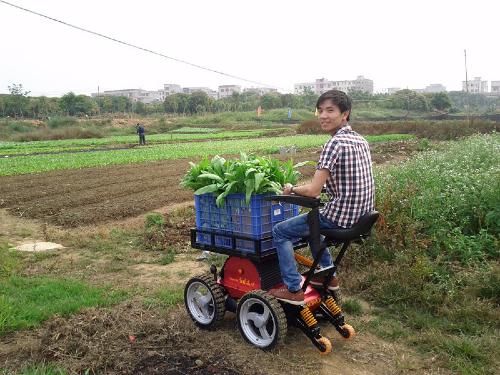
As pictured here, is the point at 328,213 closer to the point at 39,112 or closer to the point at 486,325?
the point at 486,325

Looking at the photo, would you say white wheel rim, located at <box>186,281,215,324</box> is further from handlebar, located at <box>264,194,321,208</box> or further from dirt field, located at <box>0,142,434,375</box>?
handlebar, located at <box>264,194,321,208</box>

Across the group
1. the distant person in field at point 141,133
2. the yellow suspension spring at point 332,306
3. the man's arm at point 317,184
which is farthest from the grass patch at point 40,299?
the distant person in field at point 141,133

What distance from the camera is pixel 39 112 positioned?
74.4 metres

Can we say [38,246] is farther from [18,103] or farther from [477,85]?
[477,85]

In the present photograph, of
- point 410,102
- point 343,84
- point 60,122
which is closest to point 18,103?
point 60,122

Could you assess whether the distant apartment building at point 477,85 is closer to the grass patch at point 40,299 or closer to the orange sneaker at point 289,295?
the grass patch at point 40,299

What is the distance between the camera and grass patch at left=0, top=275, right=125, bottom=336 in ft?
16.2

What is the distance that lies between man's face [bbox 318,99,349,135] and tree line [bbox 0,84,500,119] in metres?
52.6

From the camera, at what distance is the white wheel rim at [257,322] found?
166 inches

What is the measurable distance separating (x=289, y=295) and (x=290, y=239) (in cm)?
50

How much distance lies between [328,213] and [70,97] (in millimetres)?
77969

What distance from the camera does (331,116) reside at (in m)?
3.96

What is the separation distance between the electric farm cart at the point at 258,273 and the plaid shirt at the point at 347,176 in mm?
120

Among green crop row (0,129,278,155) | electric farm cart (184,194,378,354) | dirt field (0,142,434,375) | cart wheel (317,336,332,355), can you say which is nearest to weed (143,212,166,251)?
dirt field (0,142,434,375)
